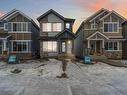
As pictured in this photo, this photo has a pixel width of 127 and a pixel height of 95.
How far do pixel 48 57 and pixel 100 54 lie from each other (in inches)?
348

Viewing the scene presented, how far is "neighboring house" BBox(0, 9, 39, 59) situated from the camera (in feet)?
127

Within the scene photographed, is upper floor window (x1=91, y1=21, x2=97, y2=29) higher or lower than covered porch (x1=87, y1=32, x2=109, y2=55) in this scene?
higher

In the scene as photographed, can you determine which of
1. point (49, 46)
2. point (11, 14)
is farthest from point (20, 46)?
point (11, 14)

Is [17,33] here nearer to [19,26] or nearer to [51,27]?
[19,26]

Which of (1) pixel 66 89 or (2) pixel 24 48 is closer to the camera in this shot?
(1) pixel 66 89

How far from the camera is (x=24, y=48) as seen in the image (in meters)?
39.1

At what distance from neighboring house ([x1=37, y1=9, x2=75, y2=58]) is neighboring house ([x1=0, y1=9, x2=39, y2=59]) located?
84.8 inches

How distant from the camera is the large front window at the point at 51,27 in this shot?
129 feet

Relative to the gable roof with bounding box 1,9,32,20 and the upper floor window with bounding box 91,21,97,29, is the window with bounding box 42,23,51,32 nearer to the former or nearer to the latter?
the gable roof with bounding box 1,9,32,20

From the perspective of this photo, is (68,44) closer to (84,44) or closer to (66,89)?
(84,44)

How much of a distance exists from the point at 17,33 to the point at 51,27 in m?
A: 5.85

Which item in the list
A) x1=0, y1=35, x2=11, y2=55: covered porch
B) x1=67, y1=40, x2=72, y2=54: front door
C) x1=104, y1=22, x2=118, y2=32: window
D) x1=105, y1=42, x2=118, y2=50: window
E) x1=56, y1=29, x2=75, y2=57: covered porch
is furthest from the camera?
x1=105, y1=42, x2=118, y2=50: window

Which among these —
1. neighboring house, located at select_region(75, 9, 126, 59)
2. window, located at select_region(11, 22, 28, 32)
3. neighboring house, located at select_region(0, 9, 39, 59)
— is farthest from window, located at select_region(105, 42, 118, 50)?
window, located at select_region(11, 22, 28, 32)

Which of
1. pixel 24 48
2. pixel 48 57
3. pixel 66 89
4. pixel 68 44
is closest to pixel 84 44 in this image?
pixel 68 44
